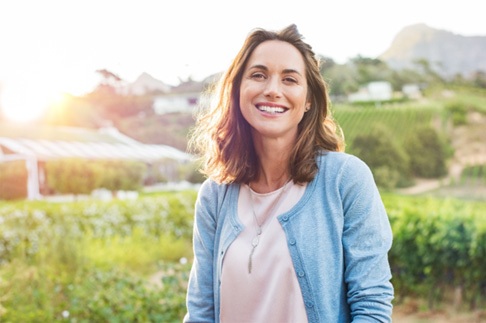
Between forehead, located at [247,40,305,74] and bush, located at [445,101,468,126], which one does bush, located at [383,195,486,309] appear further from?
bush, located at [445,101,468,126]

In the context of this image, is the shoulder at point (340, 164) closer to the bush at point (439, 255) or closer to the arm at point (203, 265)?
the arm at point (203, 265)

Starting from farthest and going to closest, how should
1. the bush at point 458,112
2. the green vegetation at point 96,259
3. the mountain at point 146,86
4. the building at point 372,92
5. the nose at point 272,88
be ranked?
the building at point 372,92
the bush at point 458,112
the mountain at point 146,86
the green vegetation at point 96,259
the nose at point 272,88

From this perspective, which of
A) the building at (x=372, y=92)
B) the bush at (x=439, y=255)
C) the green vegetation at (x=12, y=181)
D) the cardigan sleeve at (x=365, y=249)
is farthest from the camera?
the building at (x=372, y=92)

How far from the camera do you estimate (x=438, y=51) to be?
1112 centimetres

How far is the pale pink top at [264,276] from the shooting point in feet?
4.37

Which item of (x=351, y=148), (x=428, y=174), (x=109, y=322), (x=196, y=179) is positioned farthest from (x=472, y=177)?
(x=109, y=322)

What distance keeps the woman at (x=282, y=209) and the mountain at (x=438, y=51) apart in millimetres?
9241

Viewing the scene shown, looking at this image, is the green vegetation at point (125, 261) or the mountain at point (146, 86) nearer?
the green vegetation at point (125, 261)

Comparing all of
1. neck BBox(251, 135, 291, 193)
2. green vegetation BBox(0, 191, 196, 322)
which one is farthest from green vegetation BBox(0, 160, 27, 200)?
neck BBox(251, 135, 291, 193)

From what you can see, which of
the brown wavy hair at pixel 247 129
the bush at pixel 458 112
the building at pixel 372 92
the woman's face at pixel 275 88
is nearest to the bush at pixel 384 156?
the building at pixel 372 92

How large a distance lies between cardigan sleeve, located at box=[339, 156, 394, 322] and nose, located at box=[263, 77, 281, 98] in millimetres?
254

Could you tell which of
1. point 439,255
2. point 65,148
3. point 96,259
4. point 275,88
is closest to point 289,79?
point 275,88

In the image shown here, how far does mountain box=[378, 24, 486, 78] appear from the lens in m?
10.4

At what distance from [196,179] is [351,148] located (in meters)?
2.93
